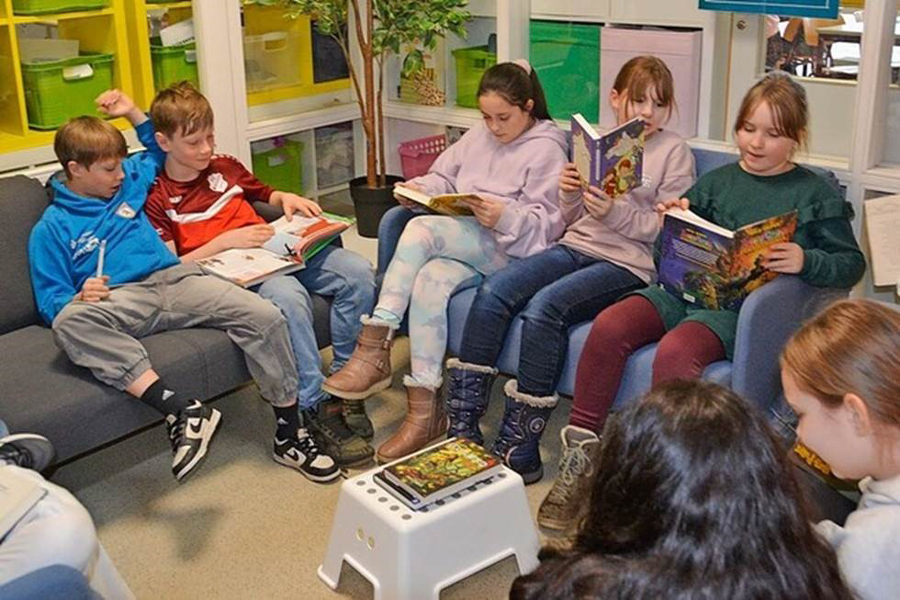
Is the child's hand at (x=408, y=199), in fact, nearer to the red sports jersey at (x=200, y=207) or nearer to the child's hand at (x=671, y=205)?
the red sports jersey at (x=200, y=207)

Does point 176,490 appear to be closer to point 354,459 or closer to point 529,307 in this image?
point 354,459

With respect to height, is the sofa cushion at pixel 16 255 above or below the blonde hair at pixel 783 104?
below

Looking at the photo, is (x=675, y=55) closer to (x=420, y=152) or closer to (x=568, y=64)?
(x=568, y=64)

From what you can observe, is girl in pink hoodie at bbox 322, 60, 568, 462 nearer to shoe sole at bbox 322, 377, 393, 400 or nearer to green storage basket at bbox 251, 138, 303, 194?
shoe sole at bbox 322, 377, 393, 400

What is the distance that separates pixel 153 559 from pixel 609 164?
57.3 inches

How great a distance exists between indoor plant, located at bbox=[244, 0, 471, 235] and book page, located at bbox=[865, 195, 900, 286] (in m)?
1.80

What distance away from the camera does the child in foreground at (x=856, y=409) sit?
4.93 ft

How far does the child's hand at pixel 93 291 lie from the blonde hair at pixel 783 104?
1.64 metres

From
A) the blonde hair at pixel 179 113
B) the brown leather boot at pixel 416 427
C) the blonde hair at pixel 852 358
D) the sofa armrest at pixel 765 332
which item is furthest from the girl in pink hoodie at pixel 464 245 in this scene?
the blonde hair at pixel 852 358

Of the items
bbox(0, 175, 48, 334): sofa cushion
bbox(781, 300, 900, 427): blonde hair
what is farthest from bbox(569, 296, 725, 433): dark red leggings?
bbox(0, 175, 48, 334): sofa cushion

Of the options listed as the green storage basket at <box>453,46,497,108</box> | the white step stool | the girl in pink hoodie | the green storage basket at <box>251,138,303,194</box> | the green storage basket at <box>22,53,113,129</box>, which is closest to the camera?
the white step stool

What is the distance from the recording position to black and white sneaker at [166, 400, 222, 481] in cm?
251

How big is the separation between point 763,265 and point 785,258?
52 mm

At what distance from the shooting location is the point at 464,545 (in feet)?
7.39
